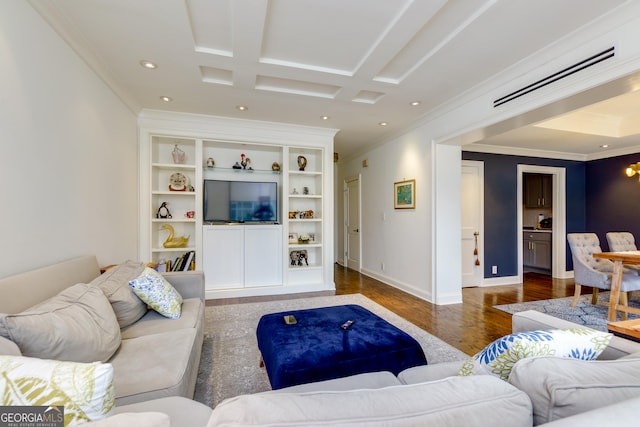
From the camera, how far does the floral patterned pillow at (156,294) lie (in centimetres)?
196

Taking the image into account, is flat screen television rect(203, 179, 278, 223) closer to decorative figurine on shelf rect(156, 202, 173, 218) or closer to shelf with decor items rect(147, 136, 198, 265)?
shelf with decor items rect(147, 136, 198, 265)

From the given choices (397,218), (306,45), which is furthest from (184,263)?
(397,218)

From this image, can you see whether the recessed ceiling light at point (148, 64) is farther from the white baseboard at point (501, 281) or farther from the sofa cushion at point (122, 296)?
the white baseboard at point (501, 281)

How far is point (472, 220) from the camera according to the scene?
4.86 m

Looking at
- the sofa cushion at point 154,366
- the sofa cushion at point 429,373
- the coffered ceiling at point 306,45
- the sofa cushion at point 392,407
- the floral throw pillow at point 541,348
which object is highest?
the coffered ceiling at point 306,45

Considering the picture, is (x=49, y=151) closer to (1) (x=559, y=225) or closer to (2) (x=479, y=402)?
(2) (x=479, y=402)

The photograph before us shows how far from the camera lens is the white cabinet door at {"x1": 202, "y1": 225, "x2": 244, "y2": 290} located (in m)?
4.08

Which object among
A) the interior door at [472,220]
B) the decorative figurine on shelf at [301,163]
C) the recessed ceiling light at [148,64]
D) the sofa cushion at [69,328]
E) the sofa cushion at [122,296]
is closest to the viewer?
the sofa cushion at [69,328]

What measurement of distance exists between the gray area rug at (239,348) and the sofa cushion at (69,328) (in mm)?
764

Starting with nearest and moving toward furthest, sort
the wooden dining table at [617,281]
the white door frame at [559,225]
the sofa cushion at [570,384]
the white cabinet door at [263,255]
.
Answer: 1. the sofa cushion at [570,384]
2. the wooden dining table at [617,281]
3. the white cabinet door at [263,255]
4. the white door frame at [559,225]

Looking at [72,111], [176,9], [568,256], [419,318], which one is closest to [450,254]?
[419,318]

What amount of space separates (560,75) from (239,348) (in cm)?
350

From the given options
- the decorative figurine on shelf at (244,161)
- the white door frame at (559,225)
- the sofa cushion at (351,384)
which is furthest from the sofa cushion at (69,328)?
the white door frame at (559,225)

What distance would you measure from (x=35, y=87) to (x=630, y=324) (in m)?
4.18
